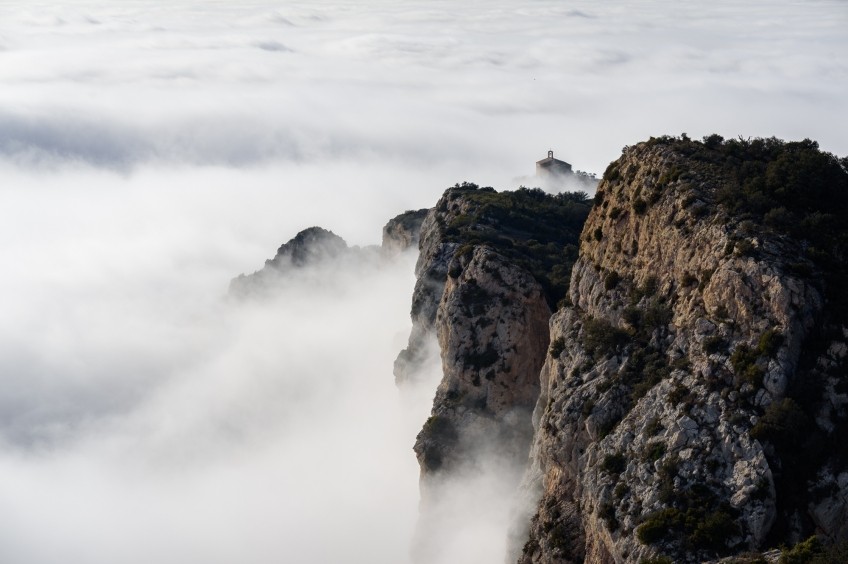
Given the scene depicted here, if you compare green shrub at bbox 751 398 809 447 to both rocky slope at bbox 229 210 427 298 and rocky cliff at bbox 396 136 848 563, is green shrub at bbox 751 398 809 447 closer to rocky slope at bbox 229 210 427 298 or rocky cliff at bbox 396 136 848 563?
rocky cliff at bbox 396 136 848 563

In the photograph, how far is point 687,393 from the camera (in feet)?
174

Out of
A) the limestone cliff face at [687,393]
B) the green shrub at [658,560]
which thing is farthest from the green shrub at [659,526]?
the green shrub at [658,560]

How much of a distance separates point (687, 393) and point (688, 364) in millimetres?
2050

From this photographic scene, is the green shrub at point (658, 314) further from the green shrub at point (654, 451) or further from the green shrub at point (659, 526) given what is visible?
the green shrub at point (659, 526)

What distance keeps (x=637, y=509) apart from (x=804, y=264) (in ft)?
46.8

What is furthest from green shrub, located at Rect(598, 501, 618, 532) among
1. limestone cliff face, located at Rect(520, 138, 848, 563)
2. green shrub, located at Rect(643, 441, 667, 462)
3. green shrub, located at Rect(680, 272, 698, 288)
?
green shrub, located at Rect(680, 272, 698, 288)

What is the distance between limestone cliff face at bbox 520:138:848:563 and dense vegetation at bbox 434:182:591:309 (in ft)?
53.7

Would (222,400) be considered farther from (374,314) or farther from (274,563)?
(274,563)

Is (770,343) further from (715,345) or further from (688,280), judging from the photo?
(688,280)

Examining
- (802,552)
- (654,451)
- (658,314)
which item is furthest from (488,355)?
(802,552)

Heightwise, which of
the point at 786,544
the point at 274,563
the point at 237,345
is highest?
the point at 237,345

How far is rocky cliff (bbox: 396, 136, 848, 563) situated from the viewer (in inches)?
1902

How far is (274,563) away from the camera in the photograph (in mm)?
114500

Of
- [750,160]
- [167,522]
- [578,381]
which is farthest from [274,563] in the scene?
[750,160]
